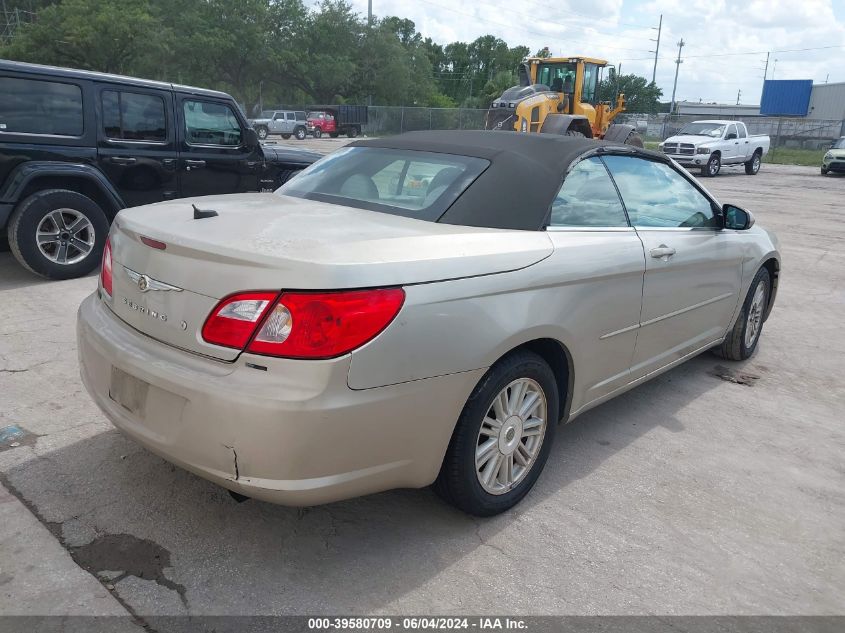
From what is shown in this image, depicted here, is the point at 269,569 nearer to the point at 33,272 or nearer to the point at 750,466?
the point at 750,466

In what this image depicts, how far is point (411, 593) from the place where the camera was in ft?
8.00

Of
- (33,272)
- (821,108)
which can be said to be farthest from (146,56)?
(821,108)

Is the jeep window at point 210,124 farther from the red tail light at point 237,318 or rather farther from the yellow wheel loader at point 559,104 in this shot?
the yellow wheel loader at point 559,104

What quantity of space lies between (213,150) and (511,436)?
6009 mm

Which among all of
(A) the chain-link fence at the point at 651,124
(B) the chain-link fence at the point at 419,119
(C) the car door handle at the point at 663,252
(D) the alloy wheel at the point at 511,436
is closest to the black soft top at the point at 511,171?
(C) the car door handle at the point at 663,252

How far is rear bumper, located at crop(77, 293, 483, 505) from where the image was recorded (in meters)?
2.20

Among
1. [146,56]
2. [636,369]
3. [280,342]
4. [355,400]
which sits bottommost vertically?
[636,369]

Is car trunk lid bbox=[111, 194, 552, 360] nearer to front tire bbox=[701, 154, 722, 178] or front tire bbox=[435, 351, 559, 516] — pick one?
front tire bbox=[435, 351, 559, 516]

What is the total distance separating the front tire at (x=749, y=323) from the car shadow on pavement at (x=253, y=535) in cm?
215

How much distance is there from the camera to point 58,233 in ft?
21.0

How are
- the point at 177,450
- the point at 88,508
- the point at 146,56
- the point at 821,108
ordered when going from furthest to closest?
the point at 821,108, the point at 146,56, the point at 88,508, the point at 177,450

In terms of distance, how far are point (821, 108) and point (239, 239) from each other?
75.4 m

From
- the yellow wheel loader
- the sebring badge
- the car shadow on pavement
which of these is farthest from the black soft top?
the yellow wheel loader

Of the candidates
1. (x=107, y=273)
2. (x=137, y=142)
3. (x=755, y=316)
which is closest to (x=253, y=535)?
(x=107, y=273)
